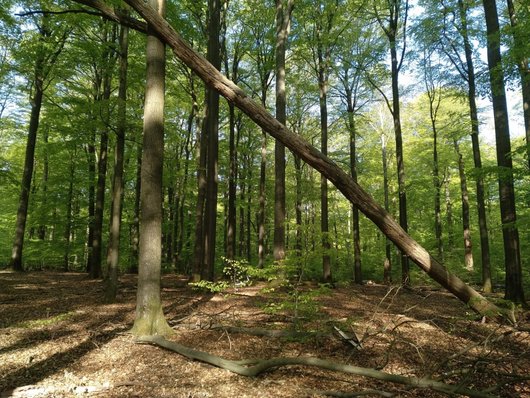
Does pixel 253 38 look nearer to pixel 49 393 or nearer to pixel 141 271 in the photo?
pixel 141 271

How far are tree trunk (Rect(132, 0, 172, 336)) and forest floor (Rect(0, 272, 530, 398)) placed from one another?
45cm

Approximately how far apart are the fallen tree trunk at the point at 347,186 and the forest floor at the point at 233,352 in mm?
614

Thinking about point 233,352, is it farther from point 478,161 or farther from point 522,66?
point 478,161

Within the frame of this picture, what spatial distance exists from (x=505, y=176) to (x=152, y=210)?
365 inches

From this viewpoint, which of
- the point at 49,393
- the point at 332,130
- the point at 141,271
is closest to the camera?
the point at 49,393

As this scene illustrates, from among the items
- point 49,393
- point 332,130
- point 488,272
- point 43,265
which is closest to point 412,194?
point 332,130

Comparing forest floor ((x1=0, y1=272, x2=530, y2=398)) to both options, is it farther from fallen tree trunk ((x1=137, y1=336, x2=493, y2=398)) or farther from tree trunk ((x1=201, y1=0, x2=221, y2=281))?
tree trunk ((x1=201, y1=0, x2=221, y2=281))

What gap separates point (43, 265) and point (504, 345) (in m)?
27.0

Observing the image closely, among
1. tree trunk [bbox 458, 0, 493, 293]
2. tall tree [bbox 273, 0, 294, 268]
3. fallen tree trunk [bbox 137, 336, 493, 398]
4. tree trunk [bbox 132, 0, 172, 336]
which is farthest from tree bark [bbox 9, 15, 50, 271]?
tree trunk [bbox 458, 0, 493, 293]

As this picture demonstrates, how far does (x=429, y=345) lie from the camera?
617 centimetres

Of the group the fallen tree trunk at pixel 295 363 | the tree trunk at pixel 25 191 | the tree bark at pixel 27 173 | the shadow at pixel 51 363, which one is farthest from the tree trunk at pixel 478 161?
the tree trunk at pixel 25 191

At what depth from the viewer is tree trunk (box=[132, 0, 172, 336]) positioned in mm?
5945

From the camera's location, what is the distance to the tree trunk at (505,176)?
966 centimetres

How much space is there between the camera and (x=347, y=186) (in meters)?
3.74
